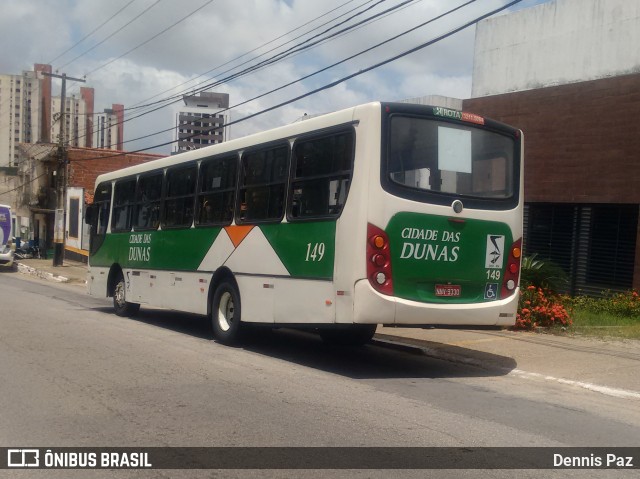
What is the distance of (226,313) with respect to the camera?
11.9 metres

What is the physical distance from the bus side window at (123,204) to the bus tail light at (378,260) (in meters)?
8.29

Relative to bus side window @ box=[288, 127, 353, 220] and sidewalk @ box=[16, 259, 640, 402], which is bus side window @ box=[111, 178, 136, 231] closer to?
sidewalk @ box=[16, 259, 640, 402]

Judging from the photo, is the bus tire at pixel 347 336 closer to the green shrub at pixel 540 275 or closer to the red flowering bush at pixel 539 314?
the red flowering bush at pixel 539 314

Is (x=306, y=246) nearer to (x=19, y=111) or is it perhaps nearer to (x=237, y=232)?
(x=237, y=232)

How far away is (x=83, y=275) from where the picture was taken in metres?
30.9

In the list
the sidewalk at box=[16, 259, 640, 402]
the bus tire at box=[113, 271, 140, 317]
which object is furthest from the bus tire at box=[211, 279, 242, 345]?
the bus tire at box=[113, 271, 140, 317]

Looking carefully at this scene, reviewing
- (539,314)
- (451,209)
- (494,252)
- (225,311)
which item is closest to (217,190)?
(225,311)

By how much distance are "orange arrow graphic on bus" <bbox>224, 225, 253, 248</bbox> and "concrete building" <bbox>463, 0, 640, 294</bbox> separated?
895cm

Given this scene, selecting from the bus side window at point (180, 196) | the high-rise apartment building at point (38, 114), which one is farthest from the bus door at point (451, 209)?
the high-rise apartment building at point (38, 114)

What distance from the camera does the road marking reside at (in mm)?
8555

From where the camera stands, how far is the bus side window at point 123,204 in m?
15.7

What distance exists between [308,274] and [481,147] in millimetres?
2876

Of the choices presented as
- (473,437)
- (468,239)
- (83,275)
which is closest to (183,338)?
(468,239)

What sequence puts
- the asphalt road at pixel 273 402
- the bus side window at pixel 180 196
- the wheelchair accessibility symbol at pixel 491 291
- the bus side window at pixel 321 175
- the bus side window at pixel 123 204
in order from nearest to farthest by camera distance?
the asphalt road at pixel 273 402 < the bus side window at pixel 321 175 < the wheelchair accessibility symbol at pixel 491 291 < the bus side window at pixel 180 196 < the bus side window at pixel 123 204
